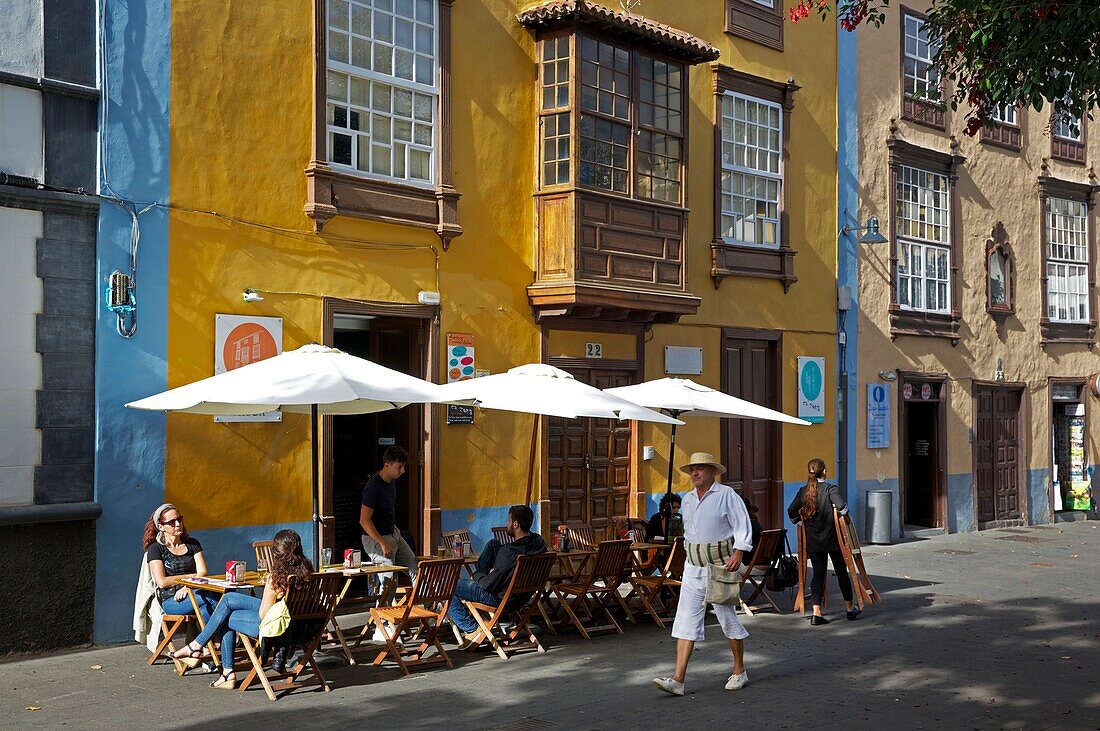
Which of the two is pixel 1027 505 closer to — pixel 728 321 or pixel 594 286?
pixel 728 321

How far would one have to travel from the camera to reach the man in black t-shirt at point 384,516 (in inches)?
430

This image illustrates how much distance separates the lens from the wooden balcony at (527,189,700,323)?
14141mm

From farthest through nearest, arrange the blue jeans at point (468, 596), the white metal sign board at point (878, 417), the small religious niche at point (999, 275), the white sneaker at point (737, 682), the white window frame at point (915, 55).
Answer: the small religious niche at point (999, 275) → the white window frame at point (915, 55) → the white metal sign board at point (878, 417) → the blue jeans at point (468, 596) → the white sneaker at point (737, 682)

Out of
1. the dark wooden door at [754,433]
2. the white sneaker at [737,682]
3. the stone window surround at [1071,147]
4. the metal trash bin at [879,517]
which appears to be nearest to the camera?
the white sneaker at [737,682]

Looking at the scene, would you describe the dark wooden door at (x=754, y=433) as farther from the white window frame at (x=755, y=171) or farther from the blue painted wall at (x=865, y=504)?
the blue painted wall at (x=865, y=504)

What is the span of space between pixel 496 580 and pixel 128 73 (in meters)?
5.50

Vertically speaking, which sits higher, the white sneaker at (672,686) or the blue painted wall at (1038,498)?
the blue painted wall at (1038,498)

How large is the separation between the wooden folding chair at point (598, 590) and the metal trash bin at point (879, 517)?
8.82 meters

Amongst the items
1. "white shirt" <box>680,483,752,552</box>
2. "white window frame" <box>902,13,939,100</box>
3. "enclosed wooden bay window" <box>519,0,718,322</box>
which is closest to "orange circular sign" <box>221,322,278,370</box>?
"enclosed wooden bay window" <box>519,0,718,322</box>

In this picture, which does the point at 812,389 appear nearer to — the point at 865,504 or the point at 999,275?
the point at 865,504

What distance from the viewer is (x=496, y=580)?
1017 centimetres

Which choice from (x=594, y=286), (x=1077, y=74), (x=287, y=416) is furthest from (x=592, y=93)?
(x=1077, y=74)

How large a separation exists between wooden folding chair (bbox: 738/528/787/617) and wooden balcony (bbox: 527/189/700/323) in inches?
136

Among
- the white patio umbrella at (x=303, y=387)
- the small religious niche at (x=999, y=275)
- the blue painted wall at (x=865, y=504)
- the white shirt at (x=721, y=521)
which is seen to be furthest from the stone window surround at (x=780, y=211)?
the white shirt at (x=721, y=521)
